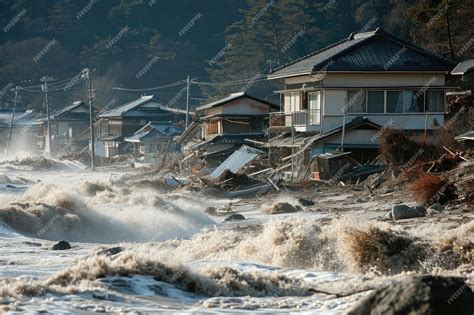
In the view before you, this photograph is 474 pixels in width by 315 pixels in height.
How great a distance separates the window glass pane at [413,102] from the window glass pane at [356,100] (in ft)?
6.55

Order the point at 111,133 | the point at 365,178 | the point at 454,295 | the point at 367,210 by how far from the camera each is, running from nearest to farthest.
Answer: the point at 454,295 → the point at 367,210 → the point at 365,178 → the point at 111,133

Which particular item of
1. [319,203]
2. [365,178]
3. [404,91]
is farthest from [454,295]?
[404,91]

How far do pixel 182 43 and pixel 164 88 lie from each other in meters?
8.55

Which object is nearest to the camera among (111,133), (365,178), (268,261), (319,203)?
(268,261)

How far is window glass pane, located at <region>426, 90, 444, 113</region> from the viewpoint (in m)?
41.8

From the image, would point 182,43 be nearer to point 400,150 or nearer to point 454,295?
point 400,150

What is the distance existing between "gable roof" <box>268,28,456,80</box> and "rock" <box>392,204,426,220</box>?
18747 mm

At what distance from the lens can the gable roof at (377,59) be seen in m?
41.0

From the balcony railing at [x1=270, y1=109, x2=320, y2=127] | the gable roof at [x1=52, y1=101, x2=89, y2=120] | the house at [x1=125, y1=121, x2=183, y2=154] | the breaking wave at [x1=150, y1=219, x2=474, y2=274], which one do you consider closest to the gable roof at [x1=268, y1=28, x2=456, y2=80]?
the balcony railing at [x1=270, y1=109, x2=320, y2=127]

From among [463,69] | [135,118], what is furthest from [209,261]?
[135,118]

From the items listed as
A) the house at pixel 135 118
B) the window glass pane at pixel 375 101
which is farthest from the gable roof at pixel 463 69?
the house at pixel 135 118

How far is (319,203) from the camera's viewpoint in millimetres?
29719

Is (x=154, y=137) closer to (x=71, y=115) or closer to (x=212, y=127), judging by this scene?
(x=212, y=127)

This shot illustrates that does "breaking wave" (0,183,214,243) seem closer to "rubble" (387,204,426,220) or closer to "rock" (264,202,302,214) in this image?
"rock" (264,202,302,214)
